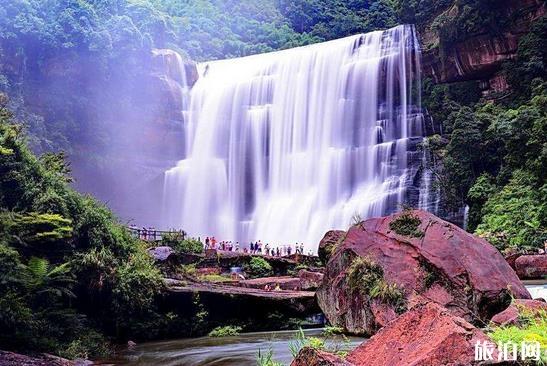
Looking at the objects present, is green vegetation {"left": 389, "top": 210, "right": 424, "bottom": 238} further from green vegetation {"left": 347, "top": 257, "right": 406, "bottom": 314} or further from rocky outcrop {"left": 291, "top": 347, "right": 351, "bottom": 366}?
rocky outcrop {"left": 291, "top": 347, "right": 351, "bottom": 366}

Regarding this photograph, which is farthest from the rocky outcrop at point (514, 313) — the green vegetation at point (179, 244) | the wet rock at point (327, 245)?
the green vegetation at point (179, 244)

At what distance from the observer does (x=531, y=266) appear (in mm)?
19172

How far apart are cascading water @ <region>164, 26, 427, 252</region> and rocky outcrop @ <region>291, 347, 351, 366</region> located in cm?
3220

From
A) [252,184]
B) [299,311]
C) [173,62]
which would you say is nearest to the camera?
[299,311]

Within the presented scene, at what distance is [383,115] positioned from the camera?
40156 mm

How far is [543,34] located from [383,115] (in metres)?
11.3

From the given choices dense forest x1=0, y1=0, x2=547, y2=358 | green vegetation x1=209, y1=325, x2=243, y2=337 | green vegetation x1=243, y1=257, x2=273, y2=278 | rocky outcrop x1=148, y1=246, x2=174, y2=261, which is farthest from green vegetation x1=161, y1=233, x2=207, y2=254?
green vegetation x1=209, y1=325, x2=243, y2=337

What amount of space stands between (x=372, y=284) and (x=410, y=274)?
739mm

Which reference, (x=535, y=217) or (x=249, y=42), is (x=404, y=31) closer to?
(x=535, y=217)

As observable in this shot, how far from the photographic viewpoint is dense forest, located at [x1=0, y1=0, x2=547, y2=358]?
10.4 m

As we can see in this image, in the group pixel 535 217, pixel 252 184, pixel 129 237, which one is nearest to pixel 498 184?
pixel 535 217

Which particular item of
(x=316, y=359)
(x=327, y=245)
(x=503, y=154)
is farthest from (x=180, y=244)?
(x=316, y=359)

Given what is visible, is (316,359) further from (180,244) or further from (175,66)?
(175,66)

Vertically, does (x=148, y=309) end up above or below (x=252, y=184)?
below
